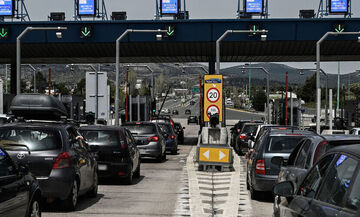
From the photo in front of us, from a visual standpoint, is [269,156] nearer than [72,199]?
No

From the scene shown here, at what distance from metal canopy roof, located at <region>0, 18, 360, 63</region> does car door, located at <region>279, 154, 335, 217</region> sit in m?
31.7

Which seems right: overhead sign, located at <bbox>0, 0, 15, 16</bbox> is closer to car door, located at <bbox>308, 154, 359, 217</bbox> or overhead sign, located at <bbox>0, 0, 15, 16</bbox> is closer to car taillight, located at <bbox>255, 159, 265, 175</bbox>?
car taillight, located at <bbox>255, 159, 265, 175</bbox>

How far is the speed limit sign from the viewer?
26078mm

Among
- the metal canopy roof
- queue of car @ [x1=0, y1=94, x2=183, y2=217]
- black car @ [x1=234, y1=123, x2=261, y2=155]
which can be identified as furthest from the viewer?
the metal canopy roof

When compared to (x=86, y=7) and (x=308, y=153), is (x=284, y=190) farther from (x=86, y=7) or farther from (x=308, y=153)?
(x=86, y=7)

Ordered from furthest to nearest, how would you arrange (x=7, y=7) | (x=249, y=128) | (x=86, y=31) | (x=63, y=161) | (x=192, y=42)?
(x=7, y=7) < (x=192, y=42) < (x=86, y=31) < (x=249, y=128) < (x=63, y=161)

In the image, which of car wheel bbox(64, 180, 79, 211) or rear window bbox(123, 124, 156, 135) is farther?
rear window bbox(123, 124, 156, 135)

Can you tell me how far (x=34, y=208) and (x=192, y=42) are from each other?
30.5 m

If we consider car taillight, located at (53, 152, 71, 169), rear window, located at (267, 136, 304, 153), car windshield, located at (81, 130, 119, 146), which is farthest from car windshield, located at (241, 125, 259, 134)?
car taillight, located at (53, 152, 71, 169)

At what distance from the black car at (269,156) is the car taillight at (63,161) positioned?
13.2 ft

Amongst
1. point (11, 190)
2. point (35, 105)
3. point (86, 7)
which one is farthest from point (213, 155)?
point (86, 7)

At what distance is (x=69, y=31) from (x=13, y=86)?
9946 mm

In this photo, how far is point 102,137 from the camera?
682 inches

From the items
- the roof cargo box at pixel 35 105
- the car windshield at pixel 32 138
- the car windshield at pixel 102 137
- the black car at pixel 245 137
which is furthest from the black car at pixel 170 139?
the car windshield at pixel 32 138
